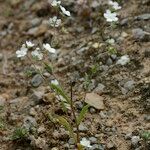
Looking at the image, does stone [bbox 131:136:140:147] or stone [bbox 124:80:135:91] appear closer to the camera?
stone [bbox 131:136:140:147]

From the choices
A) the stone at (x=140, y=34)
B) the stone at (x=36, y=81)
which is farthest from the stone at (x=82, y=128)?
the stone at (x=140, y=34)

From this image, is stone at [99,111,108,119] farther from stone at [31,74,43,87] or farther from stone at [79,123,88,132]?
stone at [31,74,43,87]

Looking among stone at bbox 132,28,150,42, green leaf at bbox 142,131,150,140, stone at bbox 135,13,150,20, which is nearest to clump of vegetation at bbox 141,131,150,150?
green leaf at bbox 142,131,150,140

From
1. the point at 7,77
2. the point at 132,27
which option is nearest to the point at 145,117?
the point at 132,27

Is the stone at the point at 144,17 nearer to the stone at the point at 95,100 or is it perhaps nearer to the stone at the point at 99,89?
the stone at the point at 99,89

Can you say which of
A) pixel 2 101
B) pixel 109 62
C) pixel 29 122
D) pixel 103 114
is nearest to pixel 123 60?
pixel 109 62

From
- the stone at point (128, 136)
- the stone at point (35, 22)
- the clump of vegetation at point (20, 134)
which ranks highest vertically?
the stone at point (35, 22)
